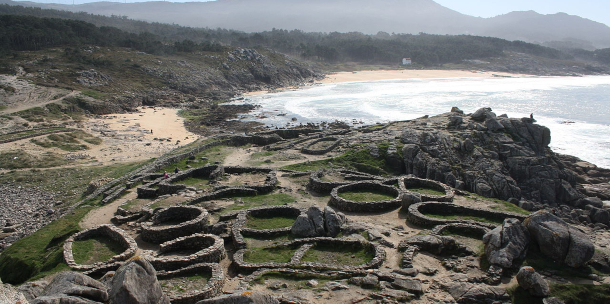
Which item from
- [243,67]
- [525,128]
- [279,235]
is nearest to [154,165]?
[279,235]

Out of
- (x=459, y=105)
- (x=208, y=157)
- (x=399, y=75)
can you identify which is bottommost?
(x=208, y=157)

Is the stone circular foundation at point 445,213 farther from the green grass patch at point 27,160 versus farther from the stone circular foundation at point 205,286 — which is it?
the green grass patch at point 27,160

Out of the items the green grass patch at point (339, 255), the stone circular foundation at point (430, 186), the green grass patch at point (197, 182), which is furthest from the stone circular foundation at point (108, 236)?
the stone circular foundation at point (430, 186)

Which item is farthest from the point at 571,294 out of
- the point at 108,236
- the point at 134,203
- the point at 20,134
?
the point at 20,134

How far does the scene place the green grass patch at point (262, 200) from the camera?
71.6 ft

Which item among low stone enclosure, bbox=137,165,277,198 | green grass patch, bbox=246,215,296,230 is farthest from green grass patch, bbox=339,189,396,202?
low stone enclosure, bbox=137,165,277,198

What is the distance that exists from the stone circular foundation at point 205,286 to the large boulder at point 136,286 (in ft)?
8.32

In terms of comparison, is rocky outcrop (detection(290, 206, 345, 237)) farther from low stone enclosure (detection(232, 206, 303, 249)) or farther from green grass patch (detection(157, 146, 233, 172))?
green grass patch (detection(157, 146, 233, 172))

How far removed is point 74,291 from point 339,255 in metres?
9.23

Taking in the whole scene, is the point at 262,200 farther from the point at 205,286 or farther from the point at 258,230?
the point at 205,286

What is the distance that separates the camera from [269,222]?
19859mm

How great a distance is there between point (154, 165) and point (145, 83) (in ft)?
163

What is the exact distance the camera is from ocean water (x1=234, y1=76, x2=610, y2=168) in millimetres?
49594

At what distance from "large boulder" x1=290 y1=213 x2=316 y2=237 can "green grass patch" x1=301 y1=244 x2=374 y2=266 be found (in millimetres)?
1055
